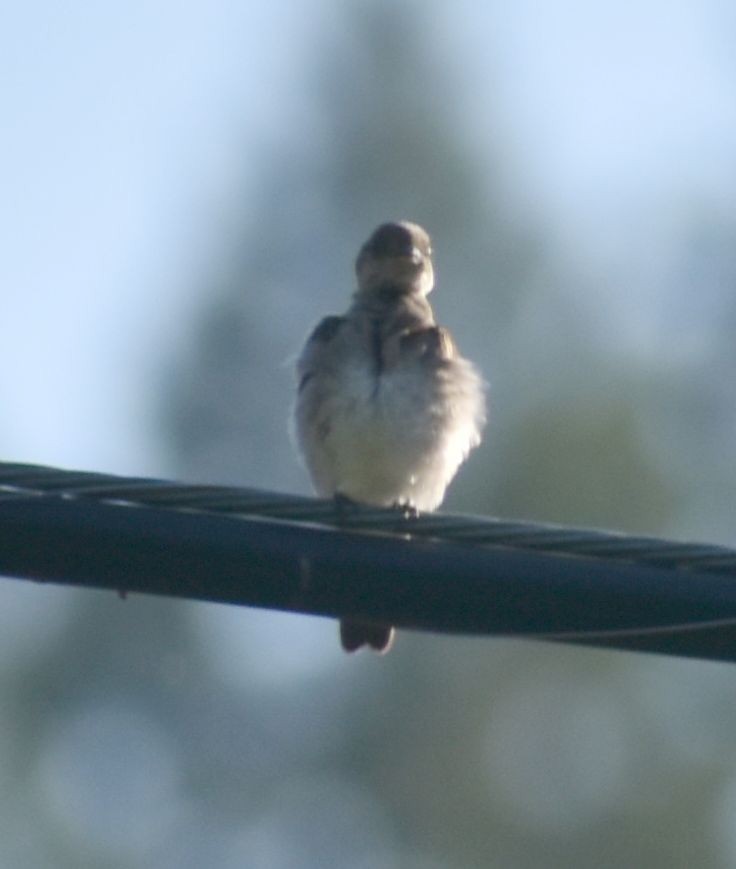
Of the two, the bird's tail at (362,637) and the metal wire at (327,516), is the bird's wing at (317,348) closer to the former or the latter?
the bird's tail at (362,637)

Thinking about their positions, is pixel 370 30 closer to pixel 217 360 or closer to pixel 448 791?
pixel 217 360

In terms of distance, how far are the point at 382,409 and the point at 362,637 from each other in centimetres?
73

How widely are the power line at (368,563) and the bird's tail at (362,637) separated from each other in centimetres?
273

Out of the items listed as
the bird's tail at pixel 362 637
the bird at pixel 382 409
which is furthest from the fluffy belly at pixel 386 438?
the bird's tail at pixel 362 637

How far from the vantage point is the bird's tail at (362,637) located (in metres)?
9.23

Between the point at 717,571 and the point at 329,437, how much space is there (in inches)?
111

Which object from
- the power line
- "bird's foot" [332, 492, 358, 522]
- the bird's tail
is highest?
the bird's tail

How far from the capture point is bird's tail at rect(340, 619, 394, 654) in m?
9.23

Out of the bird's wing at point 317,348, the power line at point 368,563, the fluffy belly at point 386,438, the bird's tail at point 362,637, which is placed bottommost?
the power line at point 368,563

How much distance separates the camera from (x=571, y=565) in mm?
6445

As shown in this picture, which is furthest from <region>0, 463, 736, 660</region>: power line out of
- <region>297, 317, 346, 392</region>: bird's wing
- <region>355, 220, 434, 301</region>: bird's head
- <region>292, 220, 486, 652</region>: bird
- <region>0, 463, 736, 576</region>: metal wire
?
<region>355, 220, 434, 301</region>: bird's head

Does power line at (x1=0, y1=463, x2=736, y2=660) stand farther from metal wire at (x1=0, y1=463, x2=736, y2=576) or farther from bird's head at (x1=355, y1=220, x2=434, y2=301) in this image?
bird's head at (x1=355, y1=220, x2=434, y2=301)

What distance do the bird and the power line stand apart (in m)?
2.37

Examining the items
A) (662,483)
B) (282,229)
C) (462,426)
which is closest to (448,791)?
(662,483)
